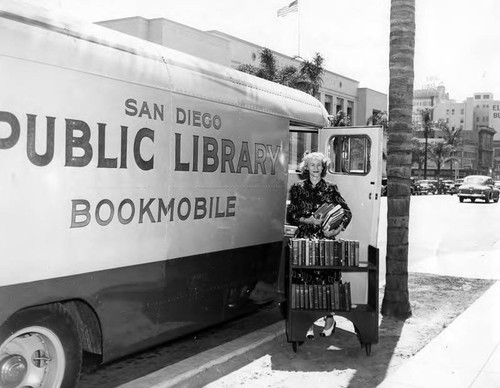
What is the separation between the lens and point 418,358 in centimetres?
568

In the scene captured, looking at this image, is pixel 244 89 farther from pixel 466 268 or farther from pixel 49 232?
pixel 466 268

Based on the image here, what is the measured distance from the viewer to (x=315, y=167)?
5918 millimetres

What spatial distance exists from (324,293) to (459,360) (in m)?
1.41

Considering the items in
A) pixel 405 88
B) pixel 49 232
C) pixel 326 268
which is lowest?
pixel 326 268

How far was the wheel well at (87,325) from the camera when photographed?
14.4 ft

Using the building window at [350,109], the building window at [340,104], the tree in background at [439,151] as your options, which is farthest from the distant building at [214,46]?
the tree in background at [439,151]

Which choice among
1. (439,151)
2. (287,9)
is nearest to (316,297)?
(287,9)

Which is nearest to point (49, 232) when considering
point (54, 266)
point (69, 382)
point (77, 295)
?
point (54, 266)

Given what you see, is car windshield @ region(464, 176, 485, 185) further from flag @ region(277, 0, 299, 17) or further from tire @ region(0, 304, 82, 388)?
tire @ region(0, 304, 82, 388)

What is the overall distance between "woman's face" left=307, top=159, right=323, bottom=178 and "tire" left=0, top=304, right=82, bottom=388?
2768 millimetres

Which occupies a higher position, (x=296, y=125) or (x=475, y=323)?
(x=296, y=125)

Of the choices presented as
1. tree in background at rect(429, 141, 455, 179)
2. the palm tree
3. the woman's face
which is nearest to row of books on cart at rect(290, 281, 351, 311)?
the woman's face

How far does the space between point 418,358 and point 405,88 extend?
3.32m

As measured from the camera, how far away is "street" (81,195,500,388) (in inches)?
211
